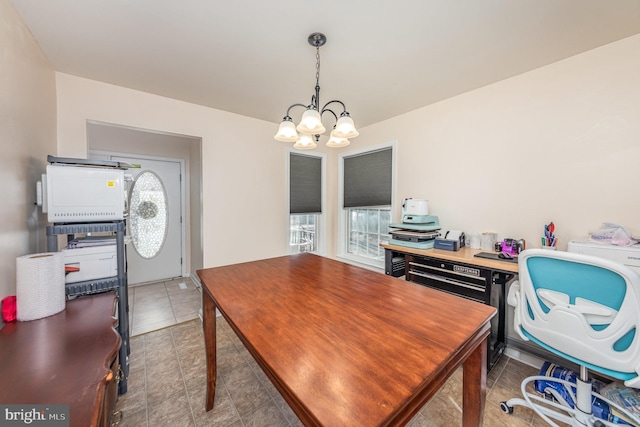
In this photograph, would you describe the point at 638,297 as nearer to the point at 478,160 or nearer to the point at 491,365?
the point at 491,365

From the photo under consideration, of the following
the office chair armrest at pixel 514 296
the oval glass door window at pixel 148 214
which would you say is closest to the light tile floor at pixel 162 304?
the oval glass door window at pixel 148 214

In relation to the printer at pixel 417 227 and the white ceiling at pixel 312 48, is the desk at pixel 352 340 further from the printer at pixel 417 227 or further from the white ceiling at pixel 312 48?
the white ceiling at pixel 312 48

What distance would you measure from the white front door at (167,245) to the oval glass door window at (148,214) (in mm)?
63

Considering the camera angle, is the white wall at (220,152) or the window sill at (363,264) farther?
the window sill at (363,264)

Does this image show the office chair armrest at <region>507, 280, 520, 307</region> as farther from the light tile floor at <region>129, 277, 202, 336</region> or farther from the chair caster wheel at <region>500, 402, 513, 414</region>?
the light tile floor at <region>129, 277, 202, 336</region>

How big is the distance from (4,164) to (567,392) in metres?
3.66

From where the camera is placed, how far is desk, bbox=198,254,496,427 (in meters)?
0.63

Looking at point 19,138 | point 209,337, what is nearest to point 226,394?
point 209,337

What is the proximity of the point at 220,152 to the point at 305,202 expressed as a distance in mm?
1407

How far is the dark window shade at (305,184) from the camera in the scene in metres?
3.54

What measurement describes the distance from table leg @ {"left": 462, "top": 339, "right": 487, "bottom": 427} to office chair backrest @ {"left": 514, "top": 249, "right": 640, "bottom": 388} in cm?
60

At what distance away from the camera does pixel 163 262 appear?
13.1 feet

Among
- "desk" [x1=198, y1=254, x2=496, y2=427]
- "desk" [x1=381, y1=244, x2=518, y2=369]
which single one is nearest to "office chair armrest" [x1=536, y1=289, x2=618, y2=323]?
"desk" [x1=381, y1=244, x2=518, y2=369]

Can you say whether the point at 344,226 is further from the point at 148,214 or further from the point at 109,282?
the point at 148,214
